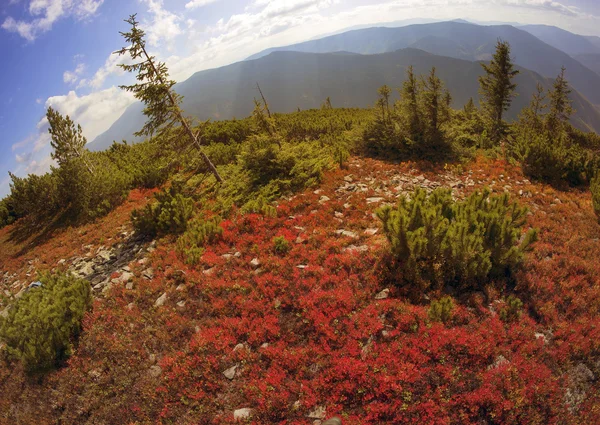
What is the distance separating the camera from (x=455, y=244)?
659cm

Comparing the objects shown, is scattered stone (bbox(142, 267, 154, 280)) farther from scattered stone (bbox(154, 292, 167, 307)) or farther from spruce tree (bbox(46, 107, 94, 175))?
spruce tree (bbox(46, 107, 94, 175))

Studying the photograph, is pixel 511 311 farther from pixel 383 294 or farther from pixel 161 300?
pixel 161 300

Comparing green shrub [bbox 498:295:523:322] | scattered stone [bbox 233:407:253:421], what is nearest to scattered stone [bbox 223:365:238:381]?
scattered stone [bbox 233:407:253:421]

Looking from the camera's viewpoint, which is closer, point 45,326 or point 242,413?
point 242,413

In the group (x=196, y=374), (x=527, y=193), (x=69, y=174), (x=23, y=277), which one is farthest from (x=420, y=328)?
(x=69, y=174)

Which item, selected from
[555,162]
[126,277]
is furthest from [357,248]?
[555,162]

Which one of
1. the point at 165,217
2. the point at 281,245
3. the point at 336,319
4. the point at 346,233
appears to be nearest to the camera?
the point at 336,319

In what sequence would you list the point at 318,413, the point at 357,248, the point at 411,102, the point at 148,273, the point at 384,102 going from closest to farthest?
1. the point at 318,413
2. the point at 357,248
3. the point at 148,273
4. the point at 411,102
5. the point at 384,102

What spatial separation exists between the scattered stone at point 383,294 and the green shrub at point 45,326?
7.75 m

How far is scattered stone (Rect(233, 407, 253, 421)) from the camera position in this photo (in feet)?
16.5

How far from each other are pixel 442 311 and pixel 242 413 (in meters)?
4.42

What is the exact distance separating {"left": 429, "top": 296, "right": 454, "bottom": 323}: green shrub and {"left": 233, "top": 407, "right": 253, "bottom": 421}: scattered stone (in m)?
4.02

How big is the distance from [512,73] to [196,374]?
36013 mm

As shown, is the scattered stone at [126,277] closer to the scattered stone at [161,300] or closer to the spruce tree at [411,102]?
the scattered stone at [161,300]
